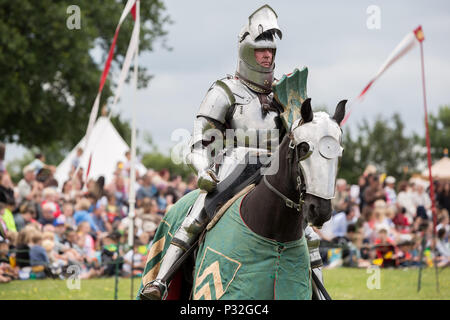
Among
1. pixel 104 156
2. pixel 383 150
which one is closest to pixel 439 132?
pixel 383 150

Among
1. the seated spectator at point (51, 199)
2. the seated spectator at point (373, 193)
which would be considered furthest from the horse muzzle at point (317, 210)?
the seated spectator at point (373, 193)

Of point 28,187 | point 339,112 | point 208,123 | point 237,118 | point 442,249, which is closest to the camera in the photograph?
point 339,112

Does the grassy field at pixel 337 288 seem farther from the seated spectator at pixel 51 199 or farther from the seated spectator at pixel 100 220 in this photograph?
the seated spectator at pixel 51 199

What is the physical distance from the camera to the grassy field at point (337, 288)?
39.4ft

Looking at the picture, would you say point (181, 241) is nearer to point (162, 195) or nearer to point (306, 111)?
point (306, 111)

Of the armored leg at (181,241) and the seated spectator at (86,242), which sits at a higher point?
the armored leg at (181,241)

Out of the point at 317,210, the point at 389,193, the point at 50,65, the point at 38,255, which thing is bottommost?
the point at 38,255

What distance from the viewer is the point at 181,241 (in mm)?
6242

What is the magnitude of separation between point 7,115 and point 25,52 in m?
2.37

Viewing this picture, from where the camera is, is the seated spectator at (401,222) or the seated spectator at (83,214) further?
the seated spectator at (401,222)

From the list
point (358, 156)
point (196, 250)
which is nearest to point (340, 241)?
point (196, 250)

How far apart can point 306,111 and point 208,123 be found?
1256mm

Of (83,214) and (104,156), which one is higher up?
(104,156)

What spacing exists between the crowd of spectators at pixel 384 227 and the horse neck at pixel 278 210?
9865 millimetres
